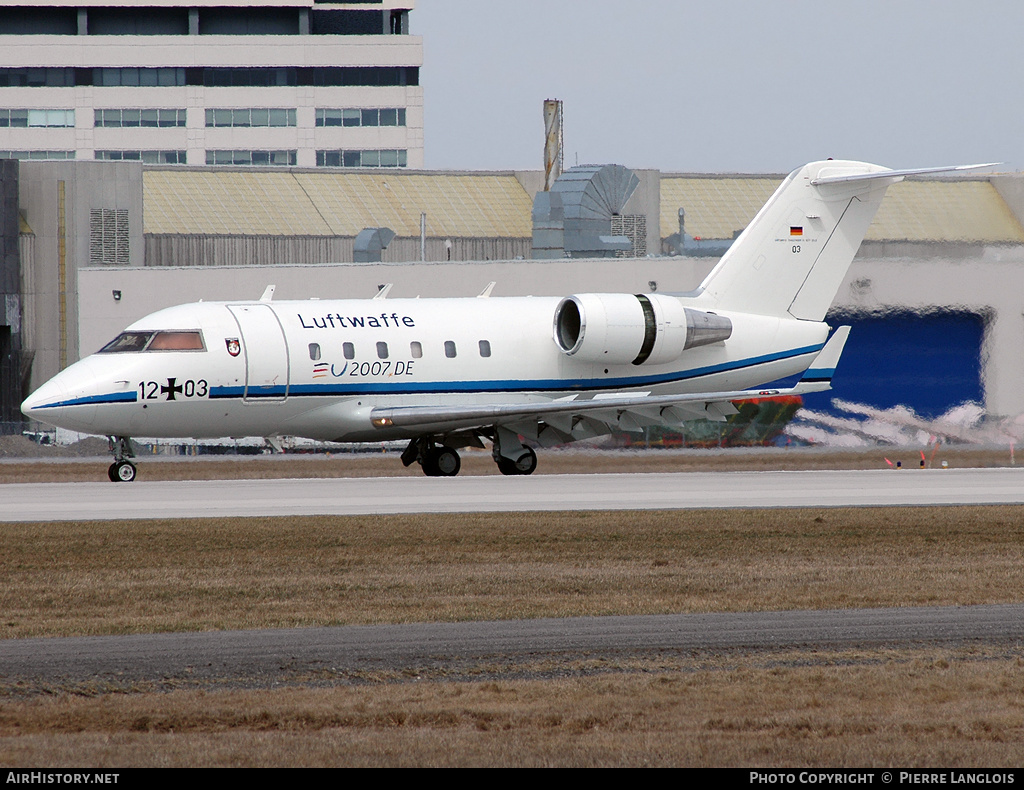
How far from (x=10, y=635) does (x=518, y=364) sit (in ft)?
67.1

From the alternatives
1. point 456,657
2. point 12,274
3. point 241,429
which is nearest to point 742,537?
point 456,657

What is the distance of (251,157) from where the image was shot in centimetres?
11462

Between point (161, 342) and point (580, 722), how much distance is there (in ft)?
71.8

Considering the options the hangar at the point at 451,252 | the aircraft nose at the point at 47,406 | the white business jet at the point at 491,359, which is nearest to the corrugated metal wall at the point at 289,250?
the hangar at the point at 451,252

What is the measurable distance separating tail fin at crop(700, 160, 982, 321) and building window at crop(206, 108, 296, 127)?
3379 inches

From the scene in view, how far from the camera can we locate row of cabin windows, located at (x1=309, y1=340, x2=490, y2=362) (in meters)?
30.6

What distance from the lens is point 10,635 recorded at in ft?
41.6

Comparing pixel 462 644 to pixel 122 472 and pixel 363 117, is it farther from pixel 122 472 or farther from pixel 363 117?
pixel 363 117

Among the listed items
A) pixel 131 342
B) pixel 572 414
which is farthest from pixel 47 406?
pixel 572 414

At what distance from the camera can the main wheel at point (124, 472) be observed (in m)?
30.3

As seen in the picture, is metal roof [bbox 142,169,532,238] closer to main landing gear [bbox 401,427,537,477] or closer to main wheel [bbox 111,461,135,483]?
Answer: main landing gear [bbox 401,427,537,477]

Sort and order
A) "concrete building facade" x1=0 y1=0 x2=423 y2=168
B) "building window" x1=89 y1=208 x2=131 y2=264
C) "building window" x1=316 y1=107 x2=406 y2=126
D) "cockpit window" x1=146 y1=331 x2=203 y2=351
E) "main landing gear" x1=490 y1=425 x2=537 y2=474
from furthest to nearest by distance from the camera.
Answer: "building window" x1=316 y1=107 x2=406 y2=126
"concrete building facade" x1=0 y1=0 x2=423 y2=168
"building window" x1=89 y1=208 x2=131 y2=264
"main landing gear" x1=490 y1=425 x2=537 y2=474
"cockpit window" x1=146 y1=331 x2=203 y2=351

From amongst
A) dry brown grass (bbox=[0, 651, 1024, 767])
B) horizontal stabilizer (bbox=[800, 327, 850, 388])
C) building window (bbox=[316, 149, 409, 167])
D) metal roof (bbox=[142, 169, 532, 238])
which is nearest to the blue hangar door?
horizontal stabilizer (bbox=[800, 327, 850, 388])

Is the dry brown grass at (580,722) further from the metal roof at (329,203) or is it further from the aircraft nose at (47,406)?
the metal roof at (329,203)
